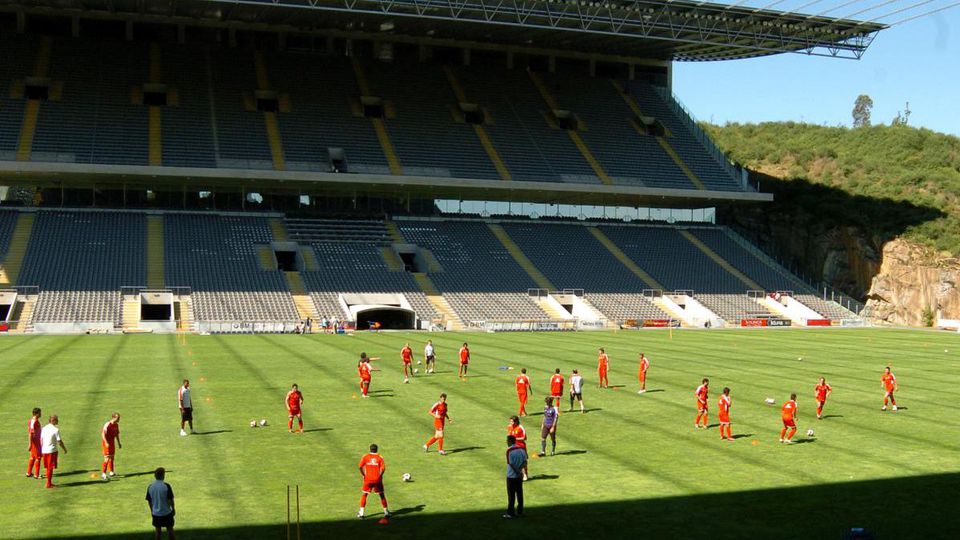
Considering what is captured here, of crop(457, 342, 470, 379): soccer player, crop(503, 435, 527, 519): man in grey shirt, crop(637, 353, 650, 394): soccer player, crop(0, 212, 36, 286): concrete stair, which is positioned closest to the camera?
crop(503, 435, 527, 519): man in grey shirt

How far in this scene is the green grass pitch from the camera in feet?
51.3

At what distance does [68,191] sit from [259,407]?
4544cm

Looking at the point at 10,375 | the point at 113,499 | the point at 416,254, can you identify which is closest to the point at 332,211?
the point at 416,254

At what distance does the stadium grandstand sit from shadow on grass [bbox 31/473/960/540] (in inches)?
1594

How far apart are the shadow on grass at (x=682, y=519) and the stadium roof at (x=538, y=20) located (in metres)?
44.0

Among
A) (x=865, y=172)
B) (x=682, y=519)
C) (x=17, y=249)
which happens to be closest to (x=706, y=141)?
(x=865, y=172)

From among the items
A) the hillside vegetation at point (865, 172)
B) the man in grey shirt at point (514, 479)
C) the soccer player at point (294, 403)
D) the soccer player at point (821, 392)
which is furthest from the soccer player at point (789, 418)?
the hillside vegetation at point (865, 172)

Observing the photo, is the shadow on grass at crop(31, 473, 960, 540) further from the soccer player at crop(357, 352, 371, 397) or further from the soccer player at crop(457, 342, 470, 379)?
the soccer player at crop(457, 342, 470, 379)

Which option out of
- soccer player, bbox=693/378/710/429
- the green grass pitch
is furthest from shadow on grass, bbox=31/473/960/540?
soccer player, bbox=693/378/710/429

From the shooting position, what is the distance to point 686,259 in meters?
73.0

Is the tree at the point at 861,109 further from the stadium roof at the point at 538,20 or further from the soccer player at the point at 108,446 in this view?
the soccer player at the point at 108,446

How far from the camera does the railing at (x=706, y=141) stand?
77.5 meters

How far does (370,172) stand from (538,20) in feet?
52.1

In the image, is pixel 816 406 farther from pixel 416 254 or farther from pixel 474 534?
pixel 416 254
